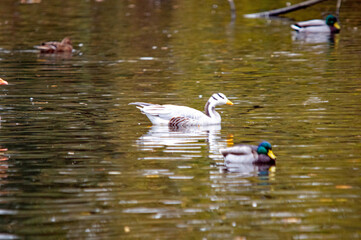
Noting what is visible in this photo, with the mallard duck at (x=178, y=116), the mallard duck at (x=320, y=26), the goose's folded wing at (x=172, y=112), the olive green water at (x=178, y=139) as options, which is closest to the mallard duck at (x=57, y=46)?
the olive green water at (x=178, y=139)

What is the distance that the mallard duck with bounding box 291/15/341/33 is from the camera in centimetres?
3388

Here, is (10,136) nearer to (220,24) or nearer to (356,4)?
(220,24)

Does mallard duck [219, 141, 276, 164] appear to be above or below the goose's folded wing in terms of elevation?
above

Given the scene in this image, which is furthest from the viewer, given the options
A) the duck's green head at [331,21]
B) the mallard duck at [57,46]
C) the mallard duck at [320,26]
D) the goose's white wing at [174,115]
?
the mallard duck at [320,26]

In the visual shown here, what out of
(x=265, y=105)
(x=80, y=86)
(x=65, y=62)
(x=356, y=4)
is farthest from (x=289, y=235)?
(x=356, y=4)

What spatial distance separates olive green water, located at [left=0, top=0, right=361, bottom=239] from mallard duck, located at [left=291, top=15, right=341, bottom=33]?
781 mm

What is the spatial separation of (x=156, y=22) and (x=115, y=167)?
1107 inches

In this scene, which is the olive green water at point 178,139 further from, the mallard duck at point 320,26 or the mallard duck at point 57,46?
the mallard duck at point 320,26

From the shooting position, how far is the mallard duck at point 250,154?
12891 millimetres

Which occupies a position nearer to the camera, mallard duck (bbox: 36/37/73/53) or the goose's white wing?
the goose's white wing

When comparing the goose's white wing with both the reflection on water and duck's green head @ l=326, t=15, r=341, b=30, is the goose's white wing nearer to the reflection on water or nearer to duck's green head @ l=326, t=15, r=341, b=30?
the reflection on water

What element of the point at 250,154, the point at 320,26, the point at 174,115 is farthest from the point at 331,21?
the point at 250,154

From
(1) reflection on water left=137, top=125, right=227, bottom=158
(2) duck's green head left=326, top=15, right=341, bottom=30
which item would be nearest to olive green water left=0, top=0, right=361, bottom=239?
(1) reflection on water left=137, top=125, right=227, bottom=158

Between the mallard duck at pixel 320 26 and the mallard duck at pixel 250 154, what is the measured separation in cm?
2133
